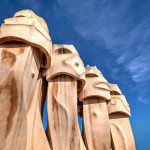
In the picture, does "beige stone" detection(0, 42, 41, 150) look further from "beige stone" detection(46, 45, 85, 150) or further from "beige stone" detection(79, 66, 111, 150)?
"beige stone" detection(79, 66, 111, 150)

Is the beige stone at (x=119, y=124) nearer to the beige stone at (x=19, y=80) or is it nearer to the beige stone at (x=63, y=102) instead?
the beige stone at (x=63, y=102)

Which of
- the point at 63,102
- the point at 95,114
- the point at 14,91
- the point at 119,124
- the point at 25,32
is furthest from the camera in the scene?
the point at 119,124

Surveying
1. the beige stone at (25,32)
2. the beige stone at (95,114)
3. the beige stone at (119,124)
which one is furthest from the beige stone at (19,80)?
the beige stone at (119,124)

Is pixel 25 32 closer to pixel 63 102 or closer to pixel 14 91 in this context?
pixel 14 91

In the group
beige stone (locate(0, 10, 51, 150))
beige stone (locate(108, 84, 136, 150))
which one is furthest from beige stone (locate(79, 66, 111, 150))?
beige stone (locate(0, 10, 51, 150))

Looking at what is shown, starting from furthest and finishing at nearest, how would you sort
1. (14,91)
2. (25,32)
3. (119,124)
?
1. (119,124)
2. (25,32)
3. (14,91)

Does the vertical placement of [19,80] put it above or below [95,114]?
above

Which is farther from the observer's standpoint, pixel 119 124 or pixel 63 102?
pixel 119 124

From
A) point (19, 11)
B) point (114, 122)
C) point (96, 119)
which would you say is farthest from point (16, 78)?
point (114, 122)

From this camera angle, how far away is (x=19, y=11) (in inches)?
150

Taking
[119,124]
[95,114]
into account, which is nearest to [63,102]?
[95,114]

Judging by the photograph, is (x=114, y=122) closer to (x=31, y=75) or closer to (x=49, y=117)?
(x=49, y=117)

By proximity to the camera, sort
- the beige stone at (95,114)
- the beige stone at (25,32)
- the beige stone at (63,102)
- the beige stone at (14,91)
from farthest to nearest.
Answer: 1. the beige stone at (95,114)
2. the beige stone at (63,102)
3. the beige stone at (25,32)
4. the beige stone at (14,91)

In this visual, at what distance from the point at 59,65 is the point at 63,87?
2.03 ft
